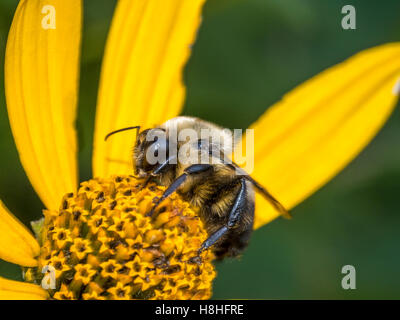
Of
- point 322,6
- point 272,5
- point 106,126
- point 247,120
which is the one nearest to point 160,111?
point 106,126

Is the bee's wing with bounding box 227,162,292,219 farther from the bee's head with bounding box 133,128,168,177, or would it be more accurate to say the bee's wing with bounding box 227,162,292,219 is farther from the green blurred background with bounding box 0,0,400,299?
the green blurred background with bounding box 0,0,400,299

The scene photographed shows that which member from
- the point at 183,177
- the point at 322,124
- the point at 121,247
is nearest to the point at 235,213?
the point at 183,177

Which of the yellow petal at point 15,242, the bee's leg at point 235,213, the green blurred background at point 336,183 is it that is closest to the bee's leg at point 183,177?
the bee's leg at point 235,213

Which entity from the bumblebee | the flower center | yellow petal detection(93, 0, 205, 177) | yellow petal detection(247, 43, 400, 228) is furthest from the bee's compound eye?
yellow petal detection(247, 43, 400, 228)

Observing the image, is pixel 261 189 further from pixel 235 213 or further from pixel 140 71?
pixel 140 71

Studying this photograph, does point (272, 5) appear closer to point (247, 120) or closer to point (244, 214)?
point (247, 120)

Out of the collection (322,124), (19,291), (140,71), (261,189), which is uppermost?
(140,71)
